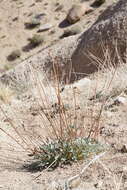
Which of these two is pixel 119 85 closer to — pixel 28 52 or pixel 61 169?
pixel 61 169

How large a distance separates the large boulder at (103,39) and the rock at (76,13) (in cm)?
1869

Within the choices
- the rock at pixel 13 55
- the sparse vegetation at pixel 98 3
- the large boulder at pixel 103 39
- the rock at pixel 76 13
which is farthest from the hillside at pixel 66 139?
the sparse vegetation at pixel 98 3

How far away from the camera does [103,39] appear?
1425 centimetres

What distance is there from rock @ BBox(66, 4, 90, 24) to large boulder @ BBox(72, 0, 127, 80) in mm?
18692

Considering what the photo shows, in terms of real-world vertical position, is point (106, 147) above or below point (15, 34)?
above

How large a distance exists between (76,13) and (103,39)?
2129 cm

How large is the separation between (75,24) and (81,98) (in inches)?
1069

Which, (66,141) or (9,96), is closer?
(66,141)

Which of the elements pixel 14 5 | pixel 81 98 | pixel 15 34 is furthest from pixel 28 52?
pixel 81 98

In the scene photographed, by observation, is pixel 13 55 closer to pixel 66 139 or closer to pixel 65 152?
pixel 66 139

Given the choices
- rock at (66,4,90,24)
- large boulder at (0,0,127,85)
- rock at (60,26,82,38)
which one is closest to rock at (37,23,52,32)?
rock at (66,4,90,24)

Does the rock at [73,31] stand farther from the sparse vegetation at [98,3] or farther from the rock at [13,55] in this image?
the rock at [13,55]

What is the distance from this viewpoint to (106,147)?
490 centimetres

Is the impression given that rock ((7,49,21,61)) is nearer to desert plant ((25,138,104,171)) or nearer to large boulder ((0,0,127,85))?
large boulder ((0,0,127,85))
